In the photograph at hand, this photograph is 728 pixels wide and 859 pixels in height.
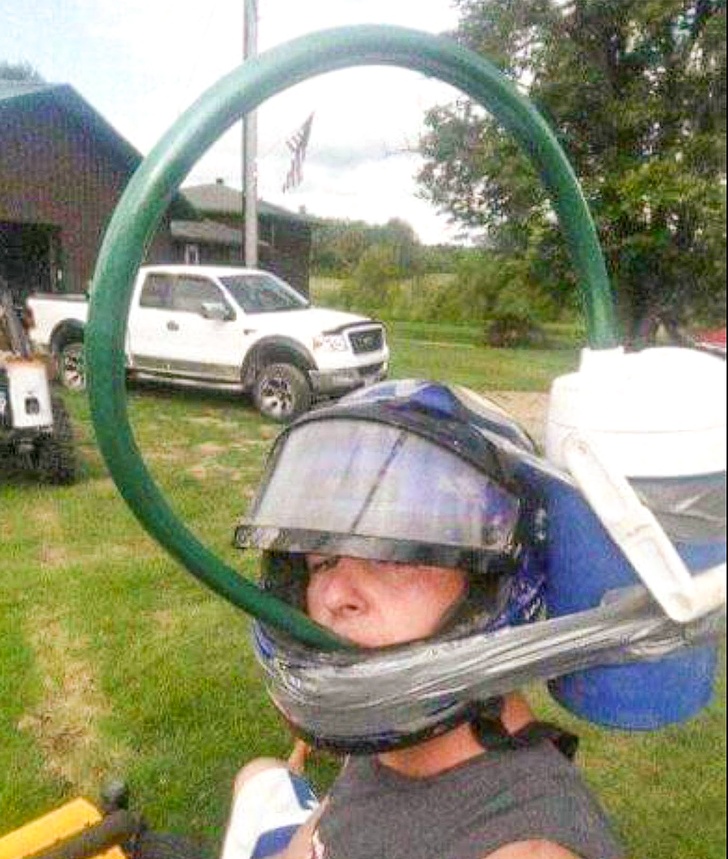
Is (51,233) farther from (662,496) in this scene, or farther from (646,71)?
(662,496)

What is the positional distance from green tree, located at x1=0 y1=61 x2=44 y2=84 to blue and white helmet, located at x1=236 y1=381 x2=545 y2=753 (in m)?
0.81

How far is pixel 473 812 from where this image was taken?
2.93ft

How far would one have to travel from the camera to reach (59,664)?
310cm

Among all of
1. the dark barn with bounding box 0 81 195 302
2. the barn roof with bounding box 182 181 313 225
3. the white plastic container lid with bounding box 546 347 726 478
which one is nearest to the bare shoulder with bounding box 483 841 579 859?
the white plastic container lid with bounding box 546 347 726 478

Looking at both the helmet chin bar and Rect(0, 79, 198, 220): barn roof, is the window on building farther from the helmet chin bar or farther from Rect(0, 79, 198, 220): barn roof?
the helmet chin bar

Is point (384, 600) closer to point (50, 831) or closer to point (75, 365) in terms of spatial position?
point (75, 365)

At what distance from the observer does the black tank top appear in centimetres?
83

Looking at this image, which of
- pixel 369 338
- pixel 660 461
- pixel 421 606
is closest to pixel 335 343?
pixel 369 338

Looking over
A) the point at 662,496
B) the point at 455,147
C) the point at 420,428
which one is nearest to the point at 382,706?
the point at 420,428

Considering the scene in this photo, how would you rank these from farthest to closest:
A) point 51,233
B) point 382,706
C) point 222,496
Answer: point 222,496 < point 51,233 < point 382,706

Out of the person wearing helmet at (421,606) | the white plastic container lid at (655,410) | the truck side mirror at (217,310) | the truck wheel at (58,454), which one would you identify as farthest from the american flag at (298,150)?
the truck wheel at (58,454)

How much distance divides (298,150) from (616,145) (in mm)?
462

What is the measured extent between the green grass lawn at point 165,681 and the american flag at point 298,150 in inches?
10.5

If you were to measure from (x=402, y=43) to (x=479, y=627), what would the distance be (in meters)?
0.55
